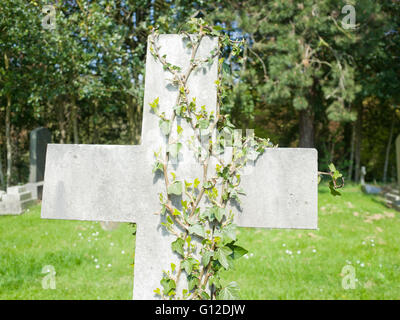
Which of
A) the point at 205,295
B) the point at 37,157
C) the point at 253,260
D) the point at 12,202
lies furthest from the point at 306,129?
the point at 205,295

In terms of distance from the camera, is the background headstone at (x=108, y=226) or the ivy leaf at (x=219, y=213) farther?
the background headstone at (x=108, y=226)

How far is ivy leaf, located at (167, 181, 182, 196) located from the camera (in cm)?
163

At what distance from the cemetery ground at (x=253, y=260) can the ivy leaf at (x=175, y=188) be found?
163 cm

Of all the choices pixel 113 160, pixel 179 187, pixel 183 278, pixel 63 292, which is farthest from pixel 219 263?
pixel 63 292

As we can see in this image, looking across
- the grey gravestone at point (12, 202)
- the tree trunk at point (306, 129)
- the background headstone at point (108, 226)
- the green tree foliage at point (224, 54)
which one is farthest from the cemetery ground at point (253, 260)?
the tree trunk at point (306, 129)

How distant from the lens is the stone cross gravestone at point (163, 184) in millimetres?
1688

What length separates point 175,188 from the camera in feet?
5.37

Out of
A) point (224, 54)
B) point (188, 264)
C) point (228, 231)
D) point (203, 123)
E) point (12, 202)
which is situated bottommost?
point (12, 202)

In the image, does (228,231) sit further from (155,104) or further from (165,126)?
(155,104)

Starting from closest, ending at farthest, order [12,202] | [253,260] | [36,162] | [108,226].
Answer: [253,260] → [108,226] → [12,202] → [36,162]

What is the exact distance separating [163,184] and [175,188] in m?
0.11

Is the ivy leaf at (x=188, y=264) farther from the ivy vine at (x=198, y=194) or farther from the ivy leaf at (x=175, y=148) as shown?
the ivy leaf at (x=175, y=148)

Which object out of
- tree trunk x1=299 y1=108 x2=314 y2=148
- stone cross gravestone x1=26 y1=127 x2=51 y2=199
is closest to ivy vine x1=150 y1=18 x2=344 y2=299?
stone cross gravestone x1=26 y1=127 x2=51 y2=199

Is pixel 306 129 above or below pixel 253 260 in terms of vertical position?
above
